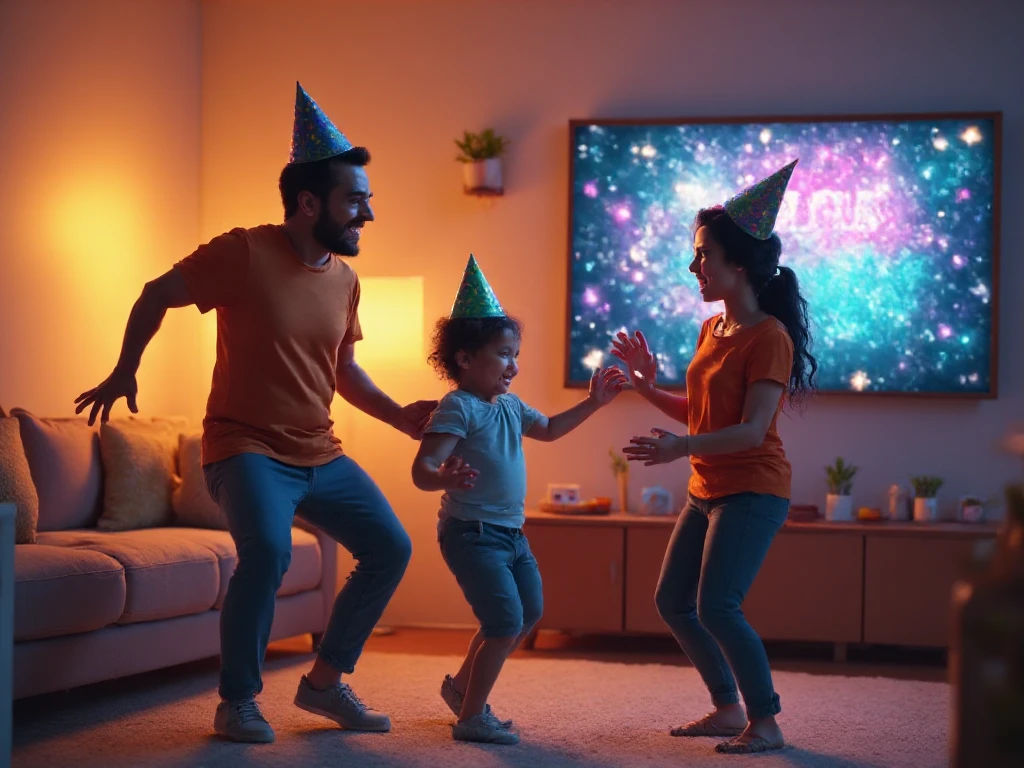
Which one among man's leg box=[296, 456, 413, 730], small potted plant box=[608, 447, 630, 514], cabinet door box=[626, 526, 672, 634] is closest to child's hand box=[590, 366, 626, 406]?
man's leg box=[296, 456, 413, 730]

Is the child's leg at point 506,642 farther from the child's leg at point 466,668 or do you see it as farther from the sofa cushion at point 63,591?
the sofa cushion at point 63,591

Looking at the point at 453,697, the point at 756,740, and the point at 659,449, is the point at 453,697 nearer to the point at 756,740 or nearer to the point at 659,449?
the point at 756,740

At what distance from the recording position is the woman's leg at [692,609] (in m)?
2.80

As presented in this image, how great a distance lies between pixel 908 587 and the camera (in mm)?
4102

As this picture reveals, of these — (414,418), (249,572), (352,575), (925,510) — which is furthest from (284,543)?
(925,510)

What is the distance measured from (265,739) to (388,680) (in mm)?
945

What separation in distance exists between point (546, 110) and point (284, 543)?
2682mm

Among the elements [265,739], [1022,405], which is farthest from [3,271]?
[1022,405]

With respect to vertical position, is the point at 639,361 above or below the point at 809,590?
above

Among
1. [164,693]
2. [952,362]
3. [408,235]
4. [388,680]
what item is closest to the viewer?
[164,693]

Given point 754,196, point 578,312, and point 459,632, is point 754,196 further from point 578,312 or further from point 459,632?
point 459,632

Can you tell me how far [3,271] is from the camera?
386cm

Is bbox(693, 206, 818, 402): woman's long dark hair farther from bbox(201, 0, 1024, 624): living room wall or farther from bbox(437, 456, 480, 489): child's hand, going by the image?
bbox(201, 0, 1024, 624): living room wall

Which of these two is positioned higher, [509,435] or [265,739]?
[509,435]
